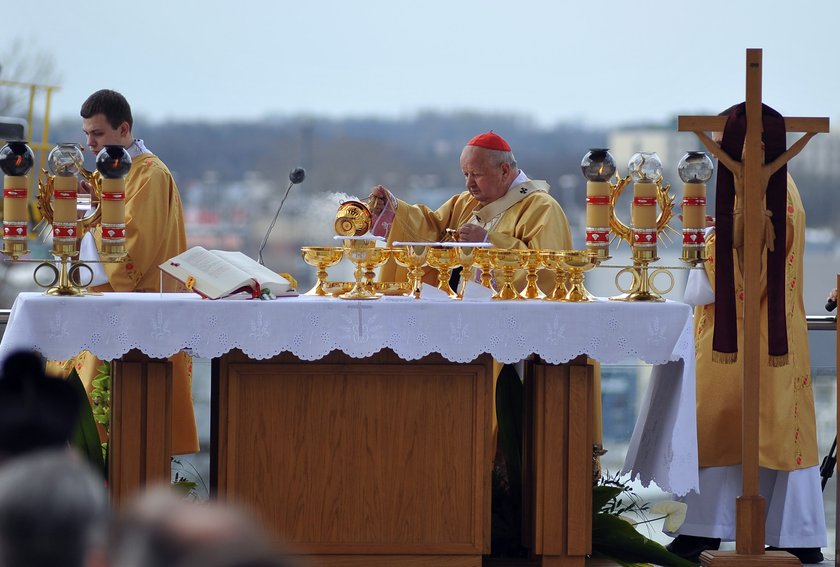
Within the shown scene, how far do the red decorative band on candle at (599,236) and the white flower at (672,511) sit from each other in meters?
0.88

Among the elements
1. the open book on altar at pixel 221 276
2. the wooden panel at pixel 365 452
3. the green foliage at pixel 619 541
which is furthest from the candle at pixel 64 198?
the green foliage at pixel 619 541

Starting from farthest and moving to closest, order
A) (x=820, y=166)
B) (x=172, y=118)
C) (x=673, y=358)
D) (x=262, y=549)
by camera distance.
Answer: (x=172, y=118) → (x=820, y=166) → (x=673, y=358) → (x=262, y=549)

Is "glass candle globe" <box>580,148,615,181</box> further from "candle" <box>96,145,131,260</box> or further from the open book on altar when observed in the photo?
"candle" <box>96,145,131,260</box>

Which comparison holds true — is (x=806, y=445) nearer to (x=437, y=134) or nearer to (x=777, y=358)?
(x=777, y=358)

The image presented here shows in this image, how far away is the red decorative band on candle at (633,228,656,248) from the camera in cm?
383

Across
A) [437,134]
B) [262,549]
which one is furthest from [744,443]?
[437,134]

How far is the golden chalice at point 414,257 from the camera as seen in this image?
3760 mm

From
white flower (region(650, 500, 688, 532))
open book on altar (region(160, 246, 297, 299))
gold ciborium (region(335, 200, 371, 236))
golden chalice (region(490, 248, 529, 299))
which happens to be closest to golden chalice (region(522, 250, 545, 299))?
golden chalice (region(490, 248, 529, 299))

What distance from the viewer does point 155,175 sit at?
14.9 feet

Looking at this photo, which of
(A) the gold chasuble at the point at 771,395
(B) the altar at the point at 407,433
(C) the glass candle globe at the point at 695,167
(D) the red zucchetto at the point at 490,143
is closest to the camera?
(B) the altar at the point at 407,433

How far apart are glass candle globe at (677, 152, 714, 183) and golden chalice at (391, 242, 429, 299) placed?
0.81m

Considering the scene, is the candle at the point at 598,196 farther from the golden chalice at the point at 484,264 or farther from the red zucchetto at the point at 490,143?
the red zucchetto at the point at 490,143

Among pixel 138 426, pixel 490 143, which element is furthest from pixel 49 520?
pixel 490 143

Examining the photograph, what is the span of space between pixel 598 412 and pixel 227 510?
3672mm
